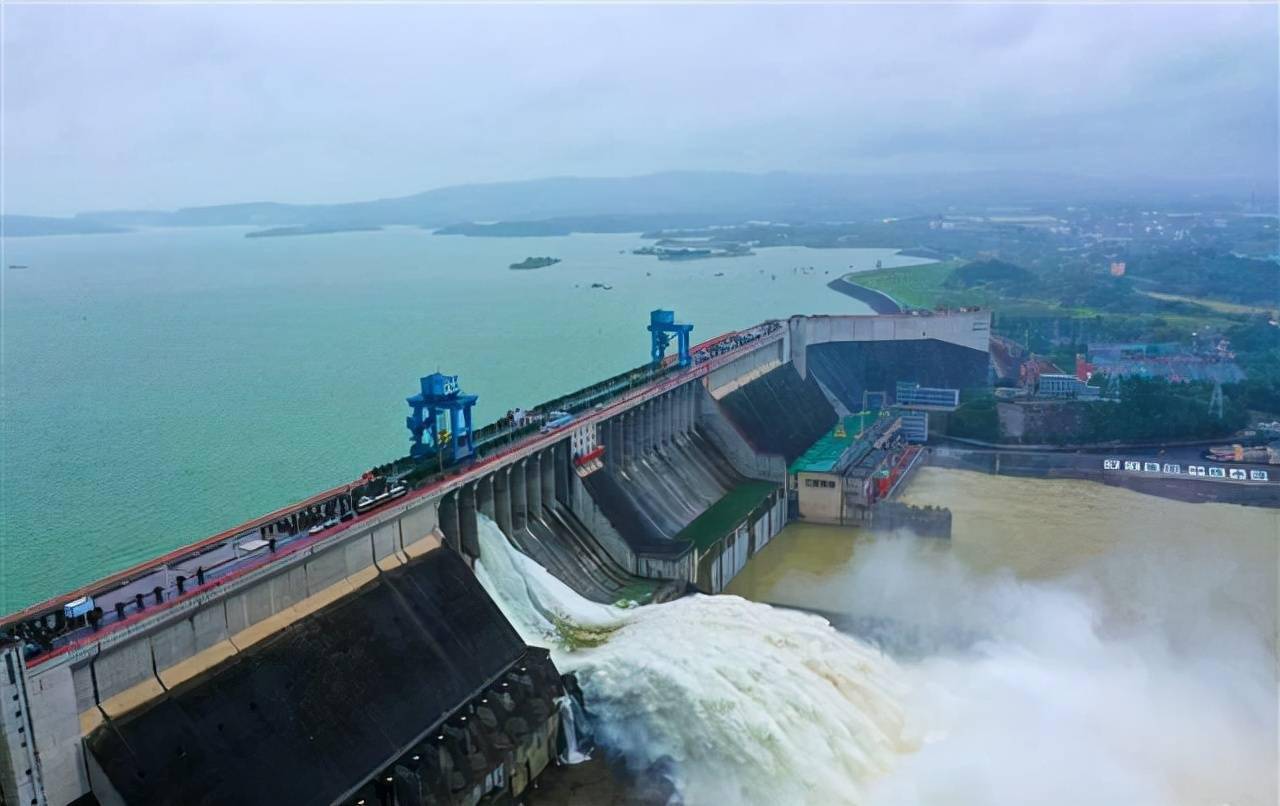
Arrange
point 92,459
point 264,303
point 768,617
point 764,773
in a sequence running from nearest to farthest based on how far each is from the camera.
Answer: point 764,773 → point 768,617 → point 92,459 → point 264,303

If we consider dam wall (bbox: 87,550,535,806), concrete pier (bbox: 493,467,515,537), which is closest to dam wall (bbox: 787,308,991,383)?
concrete pier (bbox: 493,467,515,537)

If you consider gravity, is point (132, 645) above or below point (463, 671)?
above

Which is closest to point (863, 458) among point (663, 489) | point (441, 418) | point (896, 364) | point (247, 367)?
point (663, 489)

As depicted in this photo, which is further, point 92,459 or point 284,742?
point 92,459

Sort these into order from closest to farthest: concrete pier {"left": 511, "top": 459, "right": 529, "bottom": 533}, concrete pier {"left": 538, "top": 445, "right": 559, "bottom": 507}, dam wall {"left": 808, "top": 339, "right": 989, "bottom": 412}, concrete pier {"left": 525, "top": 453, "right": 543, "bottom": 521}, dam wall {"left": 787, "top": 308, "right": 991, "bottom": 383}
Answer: concrete pier {"left": 511, "top": 459, "right": 529, "bottom": 533} < concrete pier {"left": 525, "top": 453, "right": 543, "bottom": 521} < concrete pier {"left": 538, "top": 445, "right": 559, "bottom": 507} < dam wall {"left": 787, "top": 308, "right": 991, "bottom": 383} < dam wall {"left": 808, "top": 339, "right": 989, "bottom": 412}

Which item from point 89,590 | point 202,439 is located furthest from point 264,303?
point 89,590

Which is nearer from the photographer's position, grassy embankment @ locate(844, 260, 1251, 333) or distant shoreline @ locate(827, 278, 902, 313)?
grassy embankment @ locate(844, 260, 1251, 333)

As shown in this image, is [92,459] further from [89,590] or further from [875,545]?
[875,545]

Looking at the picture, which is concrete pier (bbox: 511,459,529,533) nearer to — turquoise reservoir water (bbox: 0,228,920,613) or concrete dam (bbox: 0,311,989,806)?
concrete dam (bbox: 0,311,989,806)
